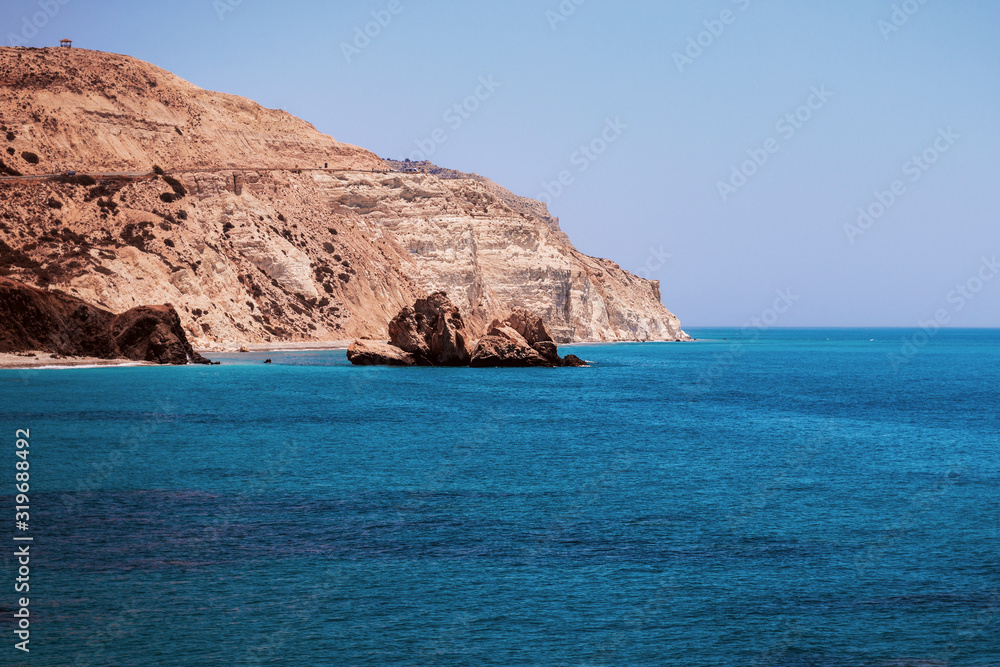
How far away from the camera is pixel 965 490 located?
89.0ft

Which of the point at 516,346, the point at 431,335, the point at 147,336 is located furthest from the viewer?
the point at 516,346

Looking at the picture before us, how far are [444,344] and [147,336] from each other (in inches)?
982

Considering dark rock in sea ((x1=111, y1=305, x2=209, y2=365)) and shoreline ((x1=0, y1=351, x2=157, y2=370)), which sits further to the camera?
dark rock in sea ((x1=111, y1=305, x2=209, y2=365))

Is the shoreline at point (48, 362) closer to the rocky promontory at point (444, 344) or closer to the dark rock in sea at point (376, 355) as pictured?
the dark rock in sea at point (376, 355)

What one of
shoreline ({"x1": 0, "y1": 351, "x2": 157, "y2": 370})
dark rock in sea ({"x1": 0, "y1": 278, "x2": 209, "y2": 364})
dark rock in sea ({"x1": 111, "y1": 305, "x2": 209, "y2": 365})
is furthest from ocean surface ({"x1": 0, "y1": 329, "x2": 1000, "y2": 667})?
dark rock in sea ({"x1": 111, "y1": 305, "x2": 209, "y2": 365})

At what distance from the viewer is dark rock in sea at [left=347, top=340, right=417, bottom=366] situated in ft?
270

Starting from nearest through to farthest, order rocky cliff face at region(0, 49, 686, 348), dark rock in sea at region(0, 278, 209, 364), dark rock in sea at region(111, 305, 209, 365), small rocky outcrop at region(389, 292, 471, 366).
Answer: dark rock in sea at region(0, 278, 209, 364)
dark rock in sea at region(111, 305, 209, 365)
small rocky outcrop at region(389, 292, 471, 366)
rocky cliff face at region(0, 49, 686, 348)

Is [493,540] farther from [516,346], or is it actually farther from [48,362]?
[516,346]

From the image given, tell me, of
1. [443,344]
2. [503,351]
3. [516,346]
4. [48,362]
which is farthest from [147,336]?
[516,346]

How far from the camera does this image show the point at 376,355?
273 feet

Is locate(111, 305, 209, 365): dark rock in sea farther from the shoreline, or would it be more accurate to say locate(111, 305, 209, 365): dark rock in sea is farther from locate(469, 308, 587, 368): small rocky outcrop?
locate(469, 308, 587, 368): small rocky outcrop

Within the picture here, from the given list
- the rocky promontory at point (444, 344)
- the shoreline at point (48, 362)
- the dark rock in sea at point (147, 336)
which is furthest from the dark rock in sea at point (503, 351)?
the shoreline at point (48, 362)

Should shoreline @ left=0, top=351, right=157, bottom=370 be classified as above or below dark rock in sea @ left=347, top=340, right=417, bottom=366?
below

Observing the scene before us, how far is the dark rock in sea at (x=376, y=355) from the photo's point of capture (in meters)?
82.4
